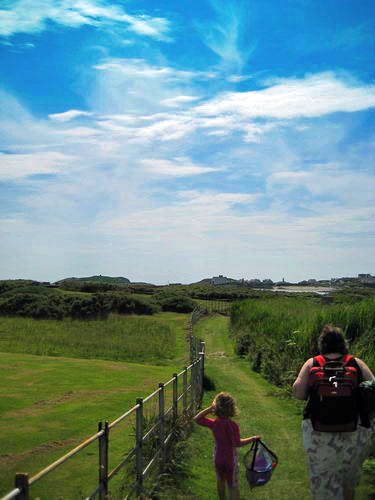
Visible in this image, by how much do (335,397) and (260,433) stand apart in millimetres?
6524

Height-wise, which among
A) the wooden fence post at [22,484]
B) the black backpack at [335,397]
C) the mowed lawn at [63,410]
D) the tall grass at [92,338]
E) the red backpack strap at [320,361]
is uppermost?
the red backpack strap at [320,361]

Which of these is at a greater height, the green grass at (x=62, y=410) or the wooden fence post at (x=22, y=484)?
the wooden fence post at (x=22, y=484)

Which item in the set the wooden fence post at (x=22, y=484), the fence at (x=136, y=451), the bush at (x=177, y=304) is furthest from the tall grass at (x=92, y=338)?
the wooden fence post at (x=22, y=484)

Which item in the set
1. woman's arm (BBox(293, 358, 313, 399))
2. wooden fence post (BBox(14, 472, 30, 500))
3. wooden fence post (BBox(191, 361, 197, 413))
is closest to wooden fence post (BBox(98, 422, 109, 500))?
wooden fence post (BBox(14, 472, 30, 500))

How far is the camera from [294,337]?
17.3 meters

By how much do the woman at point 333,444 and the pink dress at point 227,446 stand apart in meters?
0.95

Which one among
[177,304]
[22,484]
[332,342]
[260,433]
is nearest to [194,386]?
[260,433]

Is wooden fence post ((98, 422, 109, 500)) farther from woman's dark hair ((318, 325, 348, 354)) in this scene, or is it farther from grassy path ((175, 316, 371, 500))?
woman's dark hair ((318, 325, 348, 354))

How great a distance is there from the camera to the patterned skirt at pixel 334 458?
4.96 metres

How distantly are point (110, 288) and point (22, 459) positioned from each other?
57.1 m

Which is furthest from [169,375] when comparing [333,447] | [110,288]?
[110,288]

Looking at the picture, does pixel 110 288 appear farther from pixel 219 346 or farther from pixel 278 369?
pixel 278 369

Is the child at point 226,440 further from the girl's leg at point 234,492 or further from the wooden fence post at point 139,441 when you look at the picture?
the wooden fence post at point 139,441

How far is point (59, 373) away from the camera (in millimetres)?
19375
